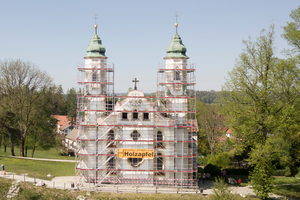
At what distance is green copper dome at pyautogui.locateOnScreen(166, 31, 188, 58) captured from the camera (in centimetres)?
3403

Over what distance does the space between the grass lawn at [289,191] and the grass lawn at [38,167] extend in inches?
827

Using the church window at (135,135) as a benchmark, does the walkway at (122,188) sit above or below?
below

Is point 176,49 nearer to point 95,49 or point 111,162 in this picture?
point 95,49

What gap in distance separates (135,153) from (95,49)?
11.2m

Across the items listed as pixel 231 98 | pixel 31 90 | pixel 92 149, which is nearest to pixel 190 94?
pixel 231 98

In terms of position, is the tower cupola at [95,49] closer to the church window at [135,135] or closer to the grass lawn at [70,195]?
the church window at [135,135]

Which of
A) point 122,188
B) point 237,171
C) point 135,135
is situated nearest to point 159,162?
point 135,135

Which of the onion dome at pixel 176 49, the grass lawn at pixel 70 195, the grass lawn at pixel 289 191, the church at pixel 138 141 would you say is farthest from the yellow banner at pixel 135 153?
the grass lawn at pixel 289 191

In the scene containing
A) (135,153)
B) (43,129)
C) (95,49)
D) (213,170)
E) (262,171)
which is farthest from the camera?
(43,129)

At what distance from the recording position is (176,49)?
3416 cm

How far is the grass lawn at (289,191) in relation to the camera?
31.3 metres

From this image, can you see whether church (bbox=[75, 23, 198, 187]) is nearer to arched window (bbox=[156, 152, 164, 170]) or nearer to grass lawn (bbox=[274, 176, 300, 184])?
arched window (bbox=[156, 152, 164, 170])

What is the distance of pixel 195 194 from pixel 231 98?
30.9 ft

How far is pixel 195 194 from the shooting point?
30188 mm
